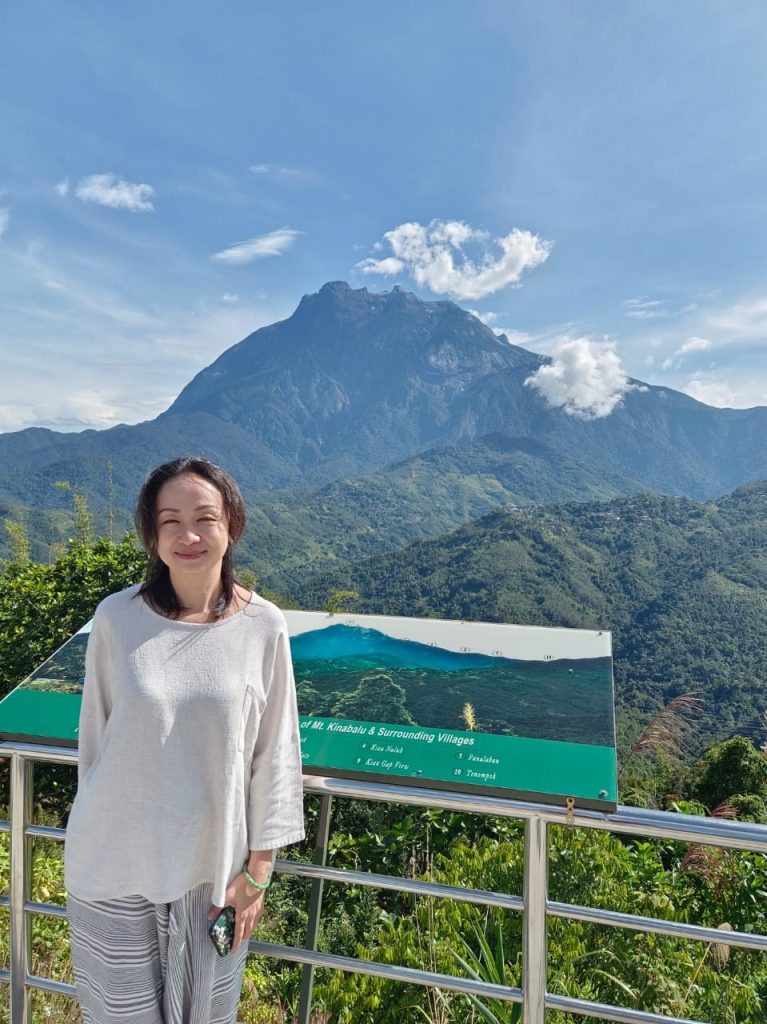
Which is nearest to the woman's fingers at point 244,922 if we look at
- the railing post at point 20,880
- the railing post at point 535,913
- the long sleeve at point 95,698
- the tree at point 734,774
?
the long sleeve at point 95,698

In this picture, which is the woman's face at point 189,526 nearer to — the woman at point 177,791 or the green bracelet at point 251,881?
→ the woman at point 177,791

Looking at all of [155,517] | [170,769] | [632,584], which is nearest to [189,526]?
[155,517]

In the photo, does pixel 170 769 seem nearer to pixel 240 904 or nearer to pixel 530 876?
pixel 240 904

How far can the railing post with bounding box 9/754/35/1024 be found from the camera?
1832 millimetres

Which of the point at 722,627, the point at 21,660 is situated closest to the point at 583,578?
the point at 722,627

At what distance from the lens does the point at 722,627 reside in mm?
60375

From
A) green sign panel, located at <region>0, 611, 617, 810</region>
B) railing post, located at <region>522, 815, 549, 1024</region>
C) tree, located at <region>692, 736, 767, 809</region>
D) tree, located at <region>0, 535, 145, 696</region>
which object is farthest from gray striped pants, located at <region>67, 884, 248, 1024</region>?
tree, located at <region>692, 736, 767, 809</region>

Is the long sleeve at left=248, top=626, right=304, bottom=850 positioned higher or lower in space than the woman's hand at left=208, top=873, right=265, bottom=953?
higher

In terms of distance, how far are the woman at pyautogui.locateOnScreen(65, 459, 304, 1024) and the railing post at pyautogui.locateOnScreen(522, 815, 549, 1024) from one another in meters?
0.53

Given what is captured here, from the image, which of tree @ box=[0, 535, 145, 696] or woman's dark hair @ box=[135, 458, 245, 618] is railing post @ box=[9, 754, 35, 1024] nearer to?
woman's dark hair @ box=[135, 458, 245, 618]

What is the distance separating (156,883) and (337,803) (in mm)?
2244

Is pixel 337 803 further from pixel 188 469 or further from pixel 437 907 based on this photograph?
pixel 188 469

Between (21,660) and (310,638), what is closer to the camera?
(310,638)

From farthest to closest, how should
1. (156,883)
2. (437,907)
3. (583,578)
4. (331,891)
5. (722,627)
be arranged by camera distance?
(583,578) < (722,627) < (331,891) < (437,907) < (156,883)
